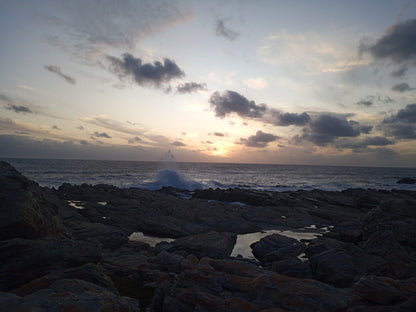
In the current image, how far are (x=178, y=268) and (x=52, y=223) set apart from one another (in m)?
4.73

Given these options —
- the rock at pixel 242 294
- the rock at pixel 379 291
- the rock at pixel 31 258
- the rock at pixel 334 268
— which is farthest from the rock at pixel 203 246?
the rock at pixel 379 291

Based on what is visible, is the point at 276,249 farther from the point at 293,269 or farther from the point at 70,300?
the point at 70,300

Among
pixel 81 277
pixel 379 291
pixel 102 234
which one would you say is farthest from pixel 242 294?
pixel 102 234

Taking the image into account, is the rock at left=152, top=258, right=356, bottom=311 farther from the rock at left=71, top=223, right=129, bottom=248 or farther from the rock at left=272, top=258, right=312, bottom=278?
the rock at left=71, top=223, right=129, bottom=248

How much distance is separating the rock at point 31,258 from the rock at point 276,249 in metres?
8.48

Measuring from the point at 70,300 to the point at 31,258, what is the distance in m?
3.17

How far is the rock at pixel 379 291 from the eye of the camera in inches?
172

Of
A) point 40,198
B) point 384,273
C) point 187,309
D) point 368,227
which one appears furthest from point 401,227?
point 40,198

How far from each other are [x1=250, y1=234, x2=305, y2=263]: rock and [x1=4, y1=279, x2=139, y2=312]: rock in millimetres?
8368

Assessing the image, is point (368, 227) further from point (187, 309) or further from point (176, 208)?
point (176, 208)

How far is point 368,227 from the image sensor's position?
40.0ft

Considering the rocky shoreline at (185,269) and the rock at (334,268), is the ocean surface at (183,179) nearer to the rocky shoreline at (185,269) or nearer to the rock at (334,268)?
the rocky shoreline at (185,269)

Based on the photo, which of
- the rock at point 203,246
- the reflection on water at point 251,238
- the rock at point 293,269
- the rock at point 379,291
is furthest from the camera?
the reflection on water at point 251,238

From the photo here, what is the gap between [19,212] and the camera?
6977 mm
